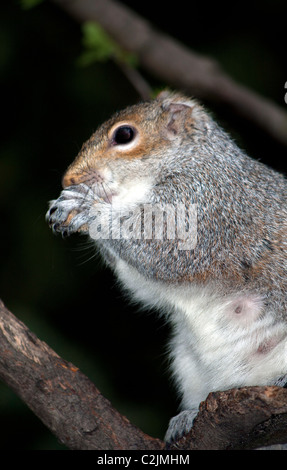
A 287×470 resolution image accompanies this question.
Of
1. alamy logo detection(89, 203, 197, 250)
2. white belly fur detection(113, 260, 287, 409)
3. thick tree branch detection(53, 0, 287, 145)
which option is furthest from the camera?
thick tree branch detection(53, 0, 287, 145)

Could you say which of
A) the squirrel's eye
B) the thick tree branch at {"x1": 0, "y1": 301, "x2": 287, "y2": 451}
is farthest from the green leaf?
the thick tree branch at {"x1": 0, "y1": 301, "x2": 287, "y2": 451}

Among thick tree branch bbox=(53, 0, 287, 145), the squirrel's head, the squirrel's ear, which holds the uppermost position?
thick tree branch bbox=(53, 0, 287, 145)

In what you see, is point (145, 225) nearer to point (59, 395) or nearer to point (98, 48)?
point (59, 395)

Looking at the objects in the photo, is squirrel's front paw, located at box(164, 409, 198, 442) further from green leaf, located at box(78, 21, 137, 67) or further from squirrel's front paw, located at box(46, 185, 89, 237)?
green leaf, located at box(78, 21, 137, 67)

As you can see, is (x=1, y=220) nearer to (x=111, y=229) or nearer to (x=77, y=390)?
(x=111, y=229)

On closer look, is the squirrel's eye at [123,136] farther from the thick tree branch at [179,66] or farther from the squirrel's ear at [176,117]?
the thick tree branch at [179,66]

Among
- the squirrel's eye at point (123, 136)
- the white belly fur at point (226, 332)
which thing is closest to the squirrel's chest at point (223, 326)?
the white belly fur at point (226, 332)

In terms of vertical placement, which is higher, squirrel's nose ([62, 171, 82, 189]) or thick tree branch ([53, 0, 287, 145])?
thick tree branch ([53, 0, 287, 145])
